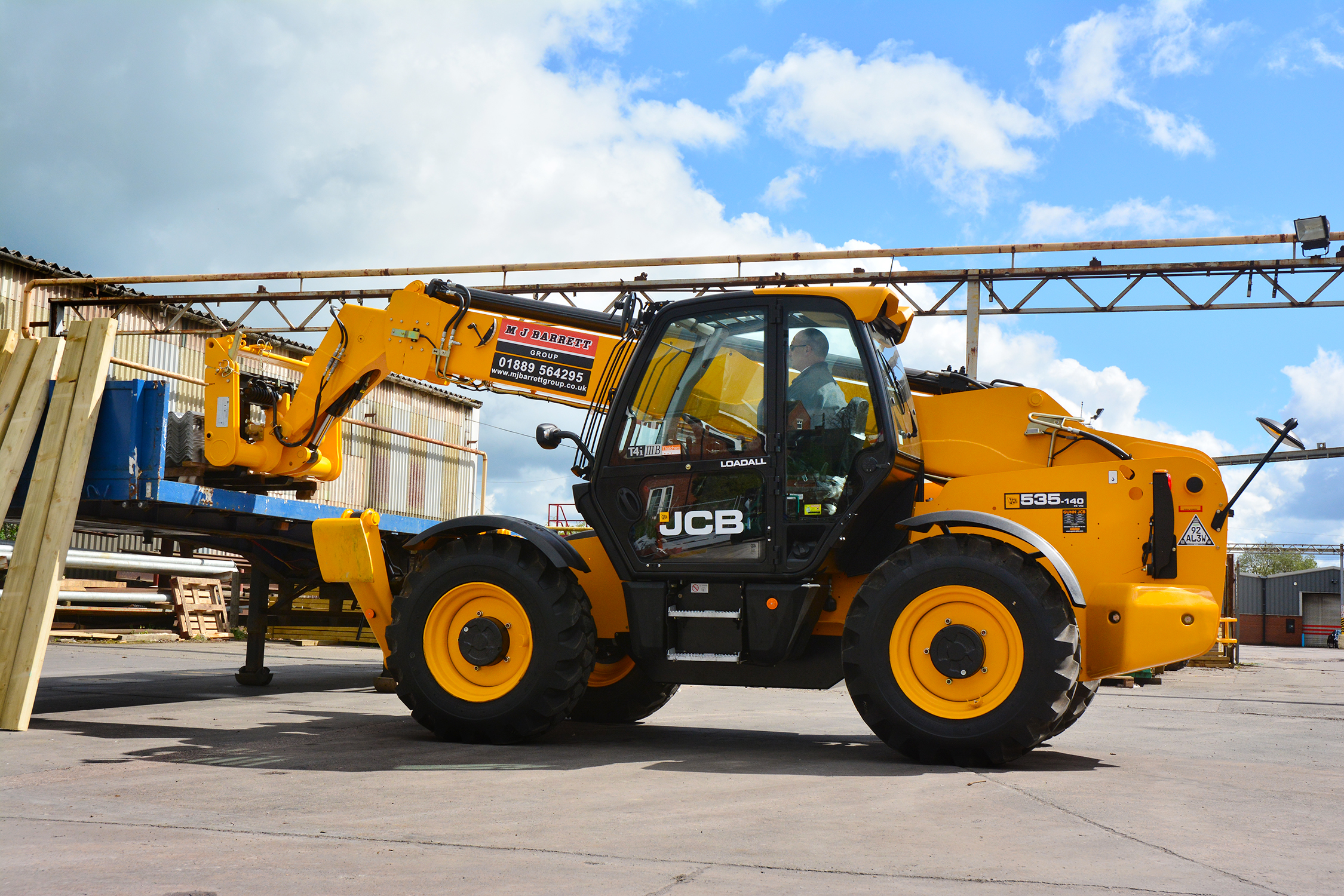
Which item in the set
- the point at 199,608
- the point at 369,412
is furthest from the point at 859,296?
the point at 369,412

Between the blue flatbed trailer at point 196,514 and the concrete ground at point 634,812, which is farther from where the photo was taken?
the blue flatbed trailer at point 196,514

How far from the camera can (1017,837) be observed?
13.1 feet

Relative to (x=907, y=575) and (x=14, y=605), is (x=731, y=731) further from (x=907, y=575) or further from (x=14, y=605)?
(x=14, y=605)

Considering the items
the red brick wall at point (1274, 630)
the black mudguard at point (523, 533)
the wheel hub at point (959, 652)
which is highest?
the black mudguard at point (523, 533)

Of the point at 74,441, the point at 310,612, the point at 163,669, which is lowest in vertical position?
the point at 163,669

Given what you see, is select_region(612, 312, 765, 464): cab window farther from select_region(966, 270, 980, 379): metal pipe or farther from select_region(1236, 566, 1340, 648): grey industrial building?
select_region(1236, 566, 1340, 648): grey industrial building

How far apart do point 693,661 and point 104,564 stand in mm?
10442

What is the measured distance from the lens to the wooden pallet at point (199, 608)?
66.4 ft

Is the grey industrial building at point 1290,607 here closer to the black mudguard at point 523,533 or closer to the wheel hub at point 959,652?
the wheel hub at point 959,652

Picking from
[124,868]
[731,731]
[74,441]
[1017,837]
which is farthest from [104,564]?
[1017,837]

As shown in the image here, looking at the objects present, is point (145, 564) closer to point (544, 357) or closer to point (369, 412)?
point (544, 357)

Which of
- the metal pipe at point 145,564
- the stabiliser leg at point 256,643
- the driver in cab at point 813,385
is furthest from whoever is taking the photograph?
the metal pipe at point 145,564

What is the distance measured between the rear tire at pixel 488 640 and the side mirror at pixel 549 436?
683 millimetres

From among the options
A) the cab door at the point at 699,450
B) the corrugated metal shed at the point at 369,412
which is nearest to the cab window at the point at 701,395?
the cab door at the point at 699,450
